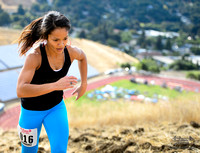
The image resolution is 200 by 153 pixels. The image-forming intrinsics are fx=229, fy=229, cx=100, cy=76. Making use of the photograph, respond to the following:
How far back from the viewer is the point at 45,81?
1.70 meters

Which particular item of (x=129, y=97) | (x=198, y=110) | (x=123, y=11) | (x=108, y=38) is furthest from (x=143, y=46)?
(x=198, y=110)

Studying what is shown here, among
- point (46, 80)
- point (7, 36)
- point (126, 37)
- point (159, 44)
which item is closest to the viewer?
point (46, 80)

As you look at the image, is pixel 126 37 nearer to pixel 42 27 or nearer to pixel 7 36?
pixel 7 36

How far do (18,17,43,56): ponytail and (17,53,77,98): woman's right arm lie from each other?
0.69 feet

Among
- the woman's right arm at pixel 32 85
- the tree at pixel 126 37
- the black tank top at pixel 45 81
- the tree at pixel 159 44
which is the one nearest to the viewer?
the woman's right arm at pixel 32 85

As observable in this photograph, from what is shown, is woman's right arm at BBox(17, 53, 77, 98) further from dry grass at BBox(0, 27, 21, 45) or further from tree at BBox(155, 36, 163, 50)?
tree at BBox(155, 36, 163, 50)

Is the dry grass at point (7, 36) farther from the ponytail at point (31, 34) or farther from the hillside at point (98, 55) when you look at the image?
the ponytail at point (31, 34)

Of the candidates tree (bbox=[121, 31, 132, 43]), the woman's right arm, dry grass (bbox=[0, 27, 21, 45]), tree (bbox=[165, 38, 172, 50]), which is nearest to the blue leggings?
the woman's right arm

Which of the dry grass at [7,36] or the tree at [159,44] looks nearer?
the dry grass at [7,36]

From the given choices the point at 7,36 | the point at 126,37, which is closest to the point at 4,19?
the point at 7,36

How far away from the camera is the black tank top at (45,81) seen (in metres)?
1.65

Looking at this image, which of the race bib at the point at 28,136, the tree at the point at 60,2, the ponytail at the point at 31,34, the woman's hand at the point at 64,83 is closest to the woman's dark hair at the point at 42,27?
the ponytail at the point at 31,34

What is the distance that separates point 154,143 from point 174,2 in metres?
92.8

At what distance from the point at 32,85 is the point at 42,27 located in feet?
1.36
